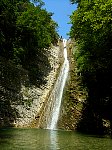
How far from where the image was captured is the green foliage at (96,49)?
963 inches

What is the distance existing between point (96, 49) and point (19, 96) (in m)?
10.4

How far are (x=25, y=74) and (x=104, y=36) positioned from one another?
15.3 metres

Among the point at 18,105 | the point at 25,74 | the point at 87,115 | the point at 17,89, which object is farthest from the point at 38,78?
the point at 87,115

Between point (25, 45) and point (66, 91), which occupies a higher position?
point (25, 45)

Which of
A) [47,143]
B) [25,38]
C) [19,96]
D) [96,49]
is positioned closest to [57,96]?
[19,96]

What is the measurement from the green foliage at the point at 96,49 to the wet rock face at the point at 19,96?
220 inches

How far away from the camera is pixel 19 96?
34.1 meters

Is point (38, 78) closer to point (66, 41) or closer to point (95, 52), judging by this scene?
point (95, 52)

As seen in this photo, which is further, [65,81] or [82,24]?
[65,81]

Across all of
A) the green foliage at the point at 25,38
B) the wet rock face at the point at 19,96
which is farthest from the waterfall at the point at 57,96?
the green foliage at the point at 25,38

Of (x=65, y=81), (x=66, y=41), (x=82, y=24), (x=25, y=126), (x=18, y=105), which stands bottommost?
(x=25, y=126)

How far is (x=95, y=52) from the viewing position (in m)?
27.5

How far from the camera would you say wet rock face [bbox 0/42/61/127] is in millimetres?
30969

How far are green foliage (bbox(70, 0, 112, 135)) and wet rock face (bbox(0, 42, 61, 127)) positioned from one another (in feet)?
18.3
